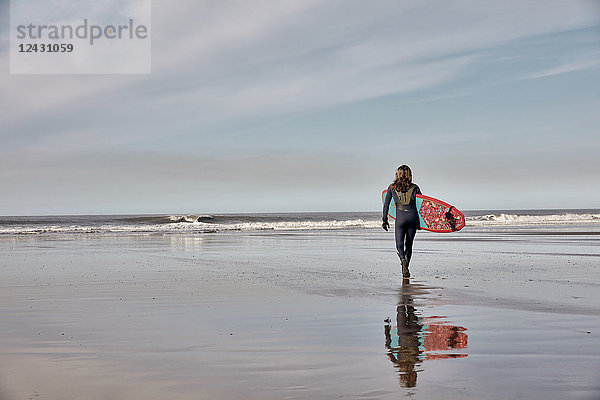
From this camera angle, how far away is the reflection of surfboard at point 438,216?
17.0 m

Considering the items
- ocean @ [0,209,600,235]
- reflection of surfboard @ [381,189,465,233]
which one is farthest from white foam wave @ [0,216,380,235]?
reflection of surfboard @ [381,189,465,233]

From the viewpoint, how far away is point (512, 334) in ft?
18.6

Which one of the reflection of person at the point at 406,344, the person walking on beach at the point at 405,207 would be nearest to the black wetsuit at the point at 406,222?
the person walking on beach at the point at 405,207

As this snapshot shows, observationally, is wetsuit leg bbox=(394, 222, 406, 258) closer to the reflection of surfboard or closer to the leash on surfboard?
the reflection of surfboard

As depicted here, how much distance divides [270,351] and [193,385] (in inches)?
42.8

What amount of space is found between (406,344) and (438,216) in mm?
12343

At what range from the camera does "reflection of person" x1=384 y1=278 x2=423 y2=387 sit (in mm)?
4352

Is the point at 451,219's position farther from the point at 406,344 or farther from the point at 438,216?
the point at 406,344

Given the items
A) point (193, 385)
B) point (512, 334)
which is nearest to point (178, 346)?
point (193, 385)

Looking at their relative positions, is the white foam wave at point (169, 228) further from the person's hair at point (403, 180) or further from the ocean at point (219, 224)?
the person's hair at point (403, 180)

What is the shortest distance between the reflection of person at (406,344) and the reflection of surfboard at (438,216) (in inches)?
394

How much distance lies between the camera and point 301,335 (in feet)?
18.9

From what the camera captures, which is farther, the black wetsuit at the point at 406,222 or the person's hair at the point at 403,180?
the person's hair at the point at 403,180

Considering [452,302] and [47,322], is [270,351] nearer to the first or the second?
[47,322]
